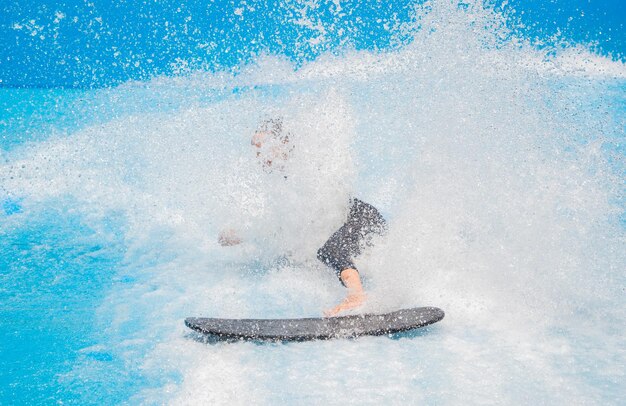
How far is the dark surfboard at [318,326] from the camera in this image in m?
2.85

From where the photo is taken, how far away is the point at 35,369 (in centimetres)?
269

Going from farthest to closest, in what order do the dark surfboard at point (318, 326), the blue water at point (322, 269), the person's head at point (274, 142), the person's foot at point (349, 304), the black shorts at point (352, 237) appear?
the person's head at point (274, 142) → the black shorts at point (352, 237) → the person's foot at point (349, 304) → the dark surfboard at point (318, 326) → the blue water at point (322, 269)

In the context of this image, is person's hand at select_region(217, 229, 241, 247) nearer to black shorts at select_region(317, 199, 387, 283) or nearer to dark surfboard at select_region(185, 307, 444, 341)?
black shorts at select_region(317, 199, 387, 283)

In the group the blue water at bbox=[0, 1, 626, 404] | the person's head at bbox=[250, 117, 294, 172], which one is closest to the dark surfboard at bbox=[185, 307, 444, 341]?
the blue water at bbox=[0, 1, 626, 404]

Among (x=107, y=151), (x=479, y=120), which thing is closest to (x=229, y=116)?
(x=107, y=151)

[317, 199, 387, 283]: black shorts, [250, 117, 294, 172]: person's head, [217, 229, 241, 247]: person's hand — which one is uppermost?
[250, 117, 294, 172]: person's head

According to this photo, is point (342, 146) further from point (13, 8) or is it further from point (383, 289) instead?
point (13, 8)

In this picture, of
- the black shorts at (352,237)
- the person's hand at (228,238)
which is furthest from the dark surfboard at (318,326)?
the person's hand at (228,238)

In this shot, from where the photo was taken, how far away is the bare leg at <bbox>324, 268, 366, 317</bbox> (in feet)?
9.94

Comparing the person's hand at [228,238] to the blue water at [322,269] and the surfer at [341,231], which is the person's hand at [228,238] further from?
the blue water at [322,269]

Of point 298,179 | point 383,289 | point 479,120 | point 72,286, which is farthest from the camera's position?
point 479,120

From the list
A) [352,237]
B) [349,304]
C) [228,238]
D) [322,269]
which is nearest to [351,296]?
[349,304]

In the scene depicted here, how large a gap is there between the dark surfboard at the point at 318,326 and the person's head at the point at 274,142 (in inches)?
55.8

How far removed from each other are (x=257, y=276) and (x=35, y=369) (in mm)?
1536
